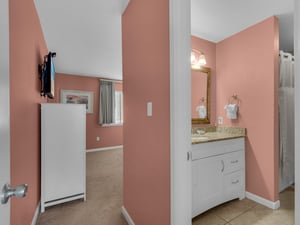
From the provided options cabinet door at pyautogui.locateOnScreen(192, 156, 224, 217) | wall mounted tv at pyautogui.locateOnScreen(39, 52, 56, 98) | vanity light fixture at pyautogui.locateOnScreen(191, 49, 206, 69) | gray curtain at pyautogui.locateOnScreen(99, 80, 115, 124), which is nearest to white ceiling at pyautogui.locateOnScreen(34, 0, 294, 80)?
vanity light fixture at pyautogui.locateOnScreen(191, 49, 206, 69)

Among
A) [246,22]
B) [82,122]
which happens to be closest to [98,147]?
[82,122]

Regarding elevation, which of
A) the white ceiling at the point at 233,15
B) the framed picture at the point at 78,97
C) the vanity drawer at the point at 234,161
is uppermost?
the white ceiling at the point at 233,15

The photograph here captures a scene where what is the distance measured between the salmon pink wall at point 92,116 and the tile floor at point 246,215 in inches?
159

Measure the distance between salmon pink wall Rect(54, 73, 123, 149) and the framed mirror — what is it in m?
3.60

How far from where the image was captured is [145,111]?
1.40 m

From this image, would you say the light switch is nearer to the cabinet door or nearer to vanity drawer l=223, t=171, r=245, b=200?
the cabinet door

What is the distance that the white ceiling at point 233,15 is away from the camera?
173cm

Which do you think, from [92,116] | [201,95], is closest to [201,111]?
[201,95]

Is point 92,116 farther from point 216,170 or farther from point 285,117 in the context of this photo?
point 285,117

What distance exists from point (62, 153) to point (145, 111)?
1374 mm

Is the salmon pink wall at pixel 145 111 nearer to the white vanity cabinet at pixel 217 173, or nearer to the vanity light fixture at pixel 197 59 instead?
the white vanity cabinet at pixel 217 173

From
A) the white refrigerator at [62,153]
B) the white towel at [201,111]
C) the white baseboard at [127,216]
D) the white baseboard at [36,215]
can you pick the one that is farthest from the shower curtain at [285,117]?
the white baseboard at [36,215]

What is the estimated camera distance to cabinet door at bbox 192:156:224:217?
1.68 meters

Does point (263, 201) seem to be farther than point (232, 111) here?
No
